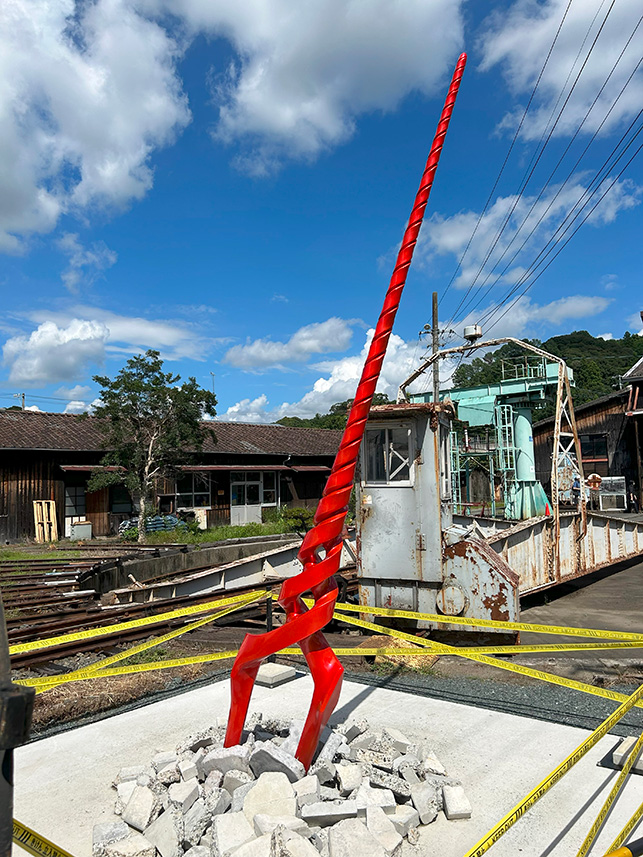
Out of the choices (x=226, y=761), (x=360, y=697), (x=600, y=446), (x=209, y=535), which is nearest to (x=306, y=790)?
(x=226, y=761)

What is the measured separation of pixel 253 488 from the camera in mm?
27609

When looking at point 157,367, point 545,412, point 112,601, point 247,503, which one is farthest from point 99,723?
point 545,412

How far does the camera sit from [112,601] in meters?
9.95

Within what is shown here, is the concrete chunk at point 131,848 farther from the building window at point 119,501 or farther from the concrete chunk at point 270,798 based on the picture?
the building window at point 119,501

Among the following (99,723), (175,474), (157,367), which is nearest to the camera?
(99,723)

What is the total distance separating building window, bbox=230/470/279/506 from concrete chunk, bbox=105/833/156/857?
23536mm

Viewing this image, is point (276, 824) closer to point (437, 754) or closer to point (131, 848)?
point (131, 848)

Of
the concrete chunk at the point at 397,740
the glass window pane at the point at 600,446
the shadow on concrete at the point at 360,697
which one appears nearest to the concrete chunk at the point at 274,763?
the concrete chunk at the point at 397,740

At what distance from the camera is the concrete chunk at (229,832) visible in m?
2.90

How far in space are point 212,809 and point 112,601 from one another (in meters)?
7.46

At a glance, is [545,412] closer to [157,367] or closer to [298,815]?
[157,367]

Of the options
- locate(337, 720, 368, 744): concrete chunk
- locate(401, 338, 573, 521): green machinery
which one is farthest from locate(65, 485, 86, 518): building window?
locate(337, 720, 368, 744): concrete chunk

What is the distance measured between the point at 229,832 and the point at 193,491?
2254 cm

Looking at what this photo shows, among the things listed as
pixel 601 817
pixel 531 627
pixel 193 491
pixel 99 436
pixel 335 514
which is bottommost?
pixel 601 817
